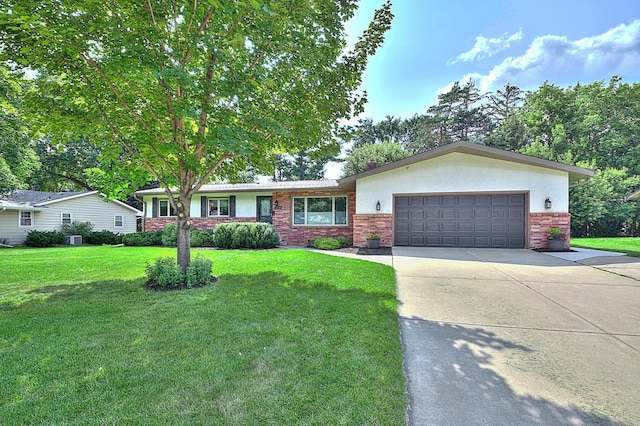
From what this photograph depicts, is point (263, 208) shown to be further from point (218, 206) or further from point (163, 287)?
point (163, 287)

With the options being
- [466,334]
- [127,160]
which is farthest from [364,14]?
[466,334]

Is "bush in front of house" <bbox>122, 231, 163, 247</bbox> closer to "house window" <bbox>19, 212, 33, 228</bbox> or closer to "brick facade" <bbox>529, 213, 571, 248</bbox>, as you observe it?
"house window" <bbox>19, 212, 33, 228</bbox>

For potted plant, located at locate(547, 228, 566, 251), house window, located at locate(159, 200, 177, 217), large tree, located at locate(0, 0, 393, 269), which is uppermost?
large tree, located at locate(0, 0, 393, 269)

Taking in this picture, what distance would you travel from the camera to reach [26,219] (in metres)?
16.1

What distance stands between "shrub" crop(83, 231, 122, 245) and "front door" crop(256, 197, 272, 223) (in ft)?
30.5

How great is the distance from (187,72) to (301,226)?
1002cm

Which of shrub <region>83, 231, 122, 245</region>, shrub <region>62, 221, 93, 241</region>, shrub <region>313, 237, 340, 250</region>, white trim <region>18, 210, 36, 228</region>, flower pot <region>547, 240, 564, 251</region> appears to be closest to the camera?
flower pot <region>547, 240, 564, 251</region>

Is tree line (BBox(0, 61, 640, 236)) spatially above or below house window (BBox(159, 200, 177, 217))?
above

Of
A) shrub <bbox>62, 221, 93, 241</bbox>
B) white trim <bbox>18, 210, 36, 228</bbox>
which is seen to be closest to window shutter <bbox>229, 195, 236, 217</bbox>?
shrub <bbox>62, 221, 93, 241</bbox>

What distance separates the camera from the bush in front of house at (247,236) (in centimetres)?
1172

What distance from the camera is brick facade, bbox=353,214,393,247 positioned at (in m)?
11.2

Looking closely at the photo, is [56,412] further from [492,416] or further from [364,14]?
[364,14]

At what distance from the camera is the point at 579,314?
3859 mm

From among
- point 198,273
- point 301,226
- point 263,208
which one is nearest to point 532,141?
point 301,226
